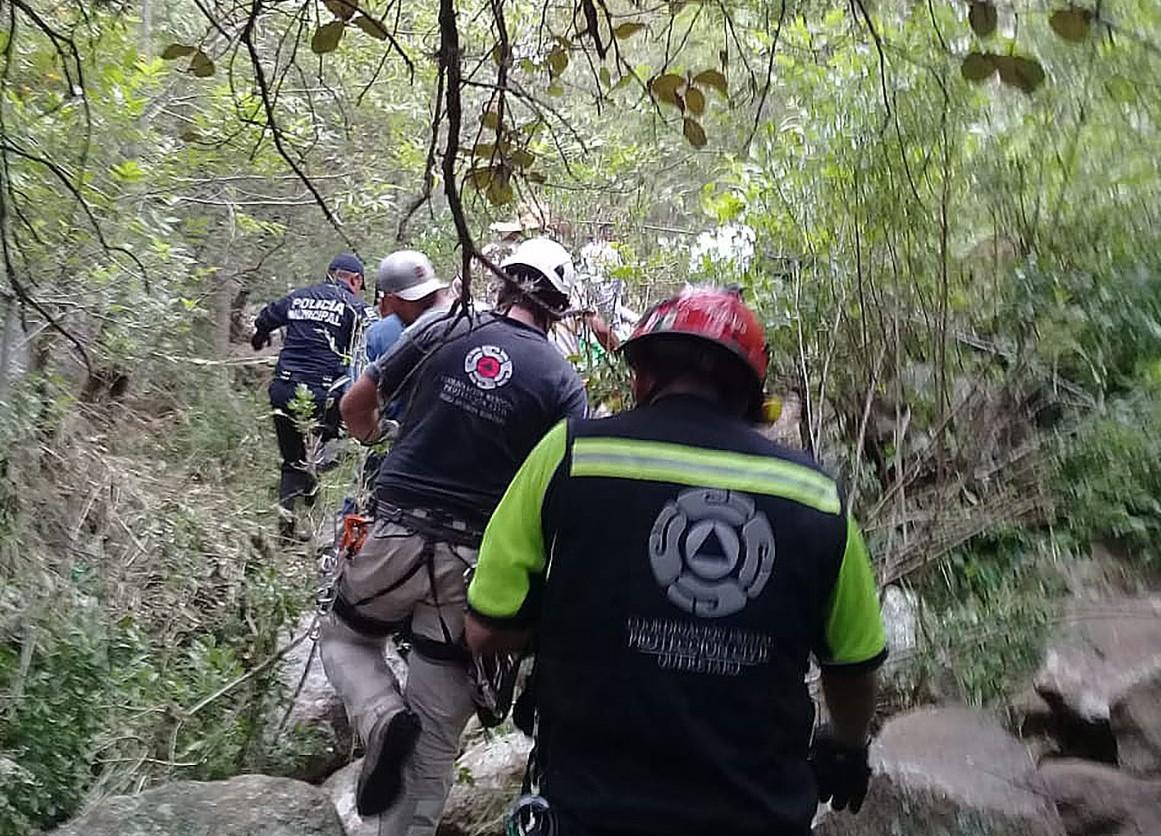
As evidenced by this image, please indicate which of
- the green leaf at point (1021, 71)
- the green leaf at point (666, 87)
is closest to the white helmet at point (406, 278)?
the green leaf at point (666, 87)

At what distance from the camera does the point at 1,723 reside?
466cm

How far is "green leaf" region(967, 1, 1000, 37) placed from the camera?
2.00m

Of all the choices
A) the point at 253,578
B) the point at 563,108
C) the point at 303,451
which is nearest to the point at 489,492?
the point at 253,578

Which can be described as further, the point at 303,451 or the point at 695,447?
the point at 303,451

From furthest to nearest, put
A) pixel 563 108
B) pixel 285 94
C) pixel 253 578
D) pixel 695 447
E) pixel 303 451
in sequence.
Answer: pixel 563 108
pixel 285 94
pixel 303 451
pixel 253 578
pixel 695 447

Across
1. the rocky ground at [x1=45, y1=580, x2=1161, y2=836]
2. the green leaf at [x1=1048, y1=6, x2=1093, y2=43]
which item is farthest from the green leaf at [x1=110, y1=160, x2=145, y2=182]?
the green leaf at [x1=1048, y1=6, x2=1093, y2=43]

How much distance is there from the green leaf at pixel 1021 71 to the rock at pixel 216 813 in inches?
124

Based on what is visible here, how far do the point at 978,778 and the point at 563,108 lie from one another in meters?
7.81

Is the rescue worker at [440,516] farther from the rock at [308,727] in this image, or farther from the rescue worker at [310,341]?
the rescue worker at [310,341]

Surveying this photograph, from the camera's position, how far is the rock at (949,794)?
10.7 feet

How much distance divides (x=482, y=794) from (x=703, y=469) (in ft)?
8.73

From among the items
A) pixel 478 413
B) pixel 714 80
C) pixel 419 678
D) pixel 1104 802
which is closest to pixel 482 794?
pixel 419 678

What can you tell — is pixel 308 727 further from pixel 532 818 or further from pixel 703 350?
pixel 703 350

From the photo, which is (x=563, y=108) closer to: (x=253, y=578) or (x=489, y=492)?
(x=253, y=578)
